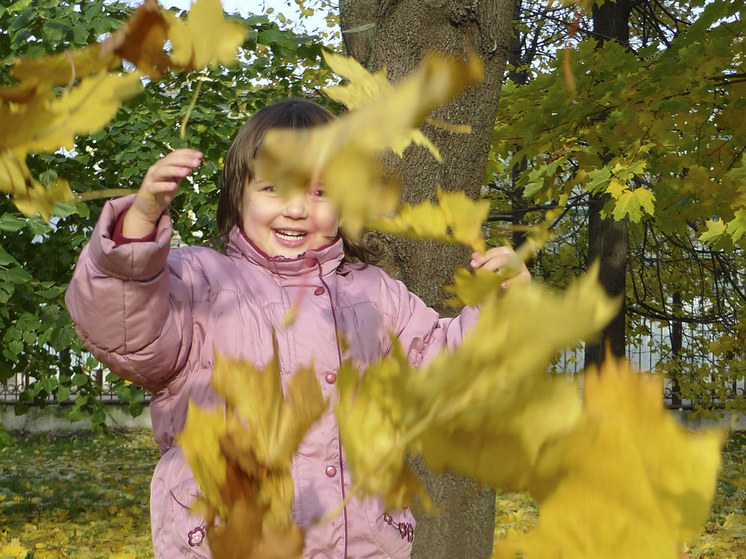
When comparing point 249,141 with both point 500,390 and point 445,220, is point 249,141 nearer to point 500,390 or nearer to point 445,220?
point 445,220

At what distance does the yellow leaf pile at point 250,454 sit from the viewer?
54 cm

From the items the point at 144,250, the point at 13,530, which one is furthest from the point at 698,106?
the point at 13,530

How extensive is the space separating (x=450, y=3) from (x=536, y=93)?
1.55 metres

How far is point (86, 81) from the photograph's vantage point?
0.58 meters

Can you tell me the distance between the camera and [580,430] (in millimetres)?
425

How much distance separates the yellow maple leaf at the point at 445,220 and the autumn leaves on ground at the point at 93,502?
2.42 metres

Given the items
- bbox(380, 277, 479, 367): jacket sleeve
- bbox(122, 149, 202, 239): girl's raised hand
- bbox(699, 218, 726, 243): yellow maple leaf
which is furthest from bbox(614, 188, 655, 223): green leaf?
bbox(122, 149, 202, 239): girl's raised hand

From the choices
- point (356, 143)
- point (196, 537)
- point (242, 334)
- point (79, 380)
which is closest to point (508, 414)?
point (356, 143)

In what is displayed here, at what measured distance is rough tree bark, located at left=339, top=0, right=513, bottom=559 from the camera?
2646 millimetres

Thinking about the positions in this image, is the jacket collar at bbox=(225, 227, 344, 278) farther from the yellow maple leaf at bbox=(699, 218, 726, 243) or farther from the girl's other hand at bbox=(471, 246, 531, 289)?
the yellow maple leaf at bbox=(699, 218, 726, 243)

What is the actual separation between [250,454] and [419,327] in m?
1.13

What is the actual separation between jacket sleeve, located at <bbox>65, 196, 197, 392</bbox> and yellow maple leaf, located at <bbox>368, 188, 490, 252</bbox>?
0.43 meters

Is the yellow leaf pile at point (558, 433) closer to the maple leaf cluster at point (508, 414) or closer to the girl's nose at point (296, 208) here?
the maple leaf cluster at point (508, 414)

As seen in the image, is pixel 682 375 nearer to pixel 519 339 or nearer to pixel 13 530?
pixel 13 530
